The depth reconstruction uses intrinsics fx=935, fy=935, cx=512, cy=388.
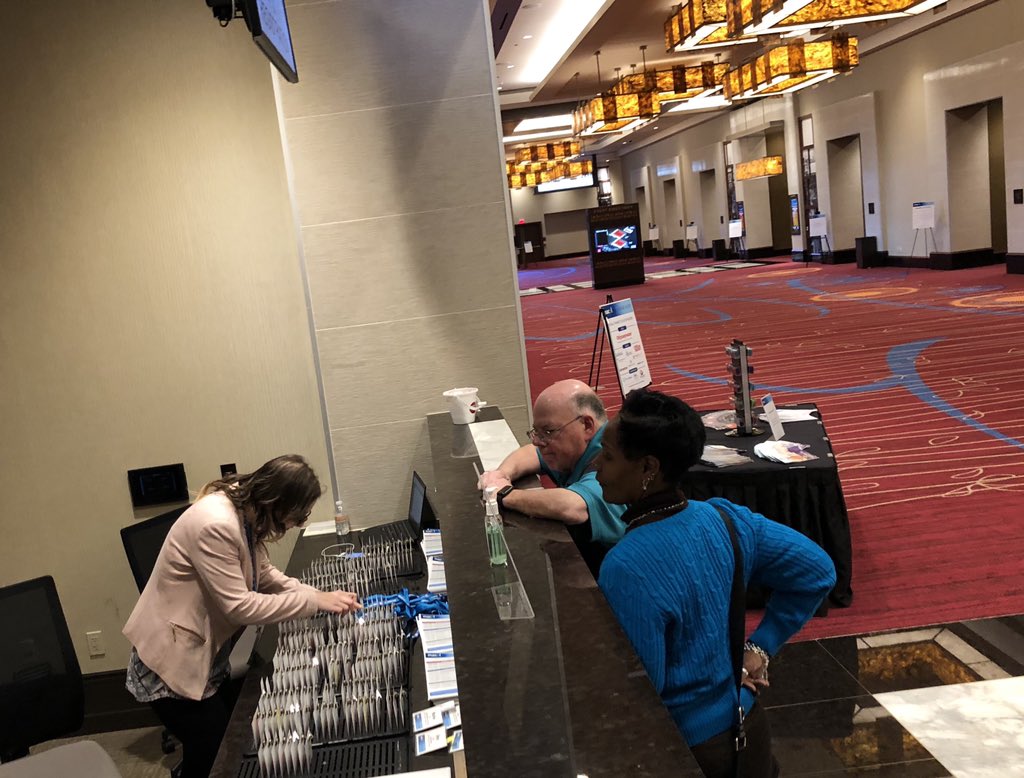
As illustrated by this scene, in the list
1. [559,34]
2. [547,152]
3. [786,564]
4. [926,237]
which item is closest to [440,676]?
[786,564]

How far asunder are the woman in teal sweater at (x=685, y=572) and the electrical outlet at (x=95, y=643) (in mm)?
3628

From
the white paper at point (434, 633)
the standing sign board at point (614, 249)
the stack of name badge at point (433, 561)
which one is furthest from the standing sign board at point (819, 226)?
the white paper at point (434, 633)

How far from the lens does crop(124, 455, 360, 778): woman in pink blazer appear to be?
2.87 meters

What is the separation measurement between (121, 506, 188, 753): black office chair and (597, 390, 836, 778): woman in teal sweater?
2465mm

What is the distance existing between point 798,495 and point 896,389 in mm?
4467

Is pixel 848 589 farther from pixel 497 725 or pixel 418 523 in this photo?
pixel 497 725

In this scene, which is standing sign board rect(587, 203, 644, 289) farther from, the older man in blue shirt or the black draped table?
the older man in blue shirt

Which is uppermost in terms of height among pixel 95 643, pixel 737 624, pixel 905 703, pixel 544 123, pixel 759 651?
pixel 544 123

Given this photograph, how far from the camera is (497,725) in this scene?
1477mm

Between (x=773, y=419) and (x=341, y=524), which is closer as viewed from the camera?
(x=341, y=524)

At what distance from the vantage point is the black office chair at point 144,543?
3762 millimetres

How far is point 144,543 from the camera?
12.6 ft

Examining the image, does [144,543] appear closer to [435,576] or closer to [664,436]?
[435,576]

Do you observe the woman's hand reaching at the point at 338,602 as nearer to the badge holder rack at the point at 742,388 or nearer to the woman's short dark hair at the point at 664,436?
the woman's short dark hair at the point at 664,436
